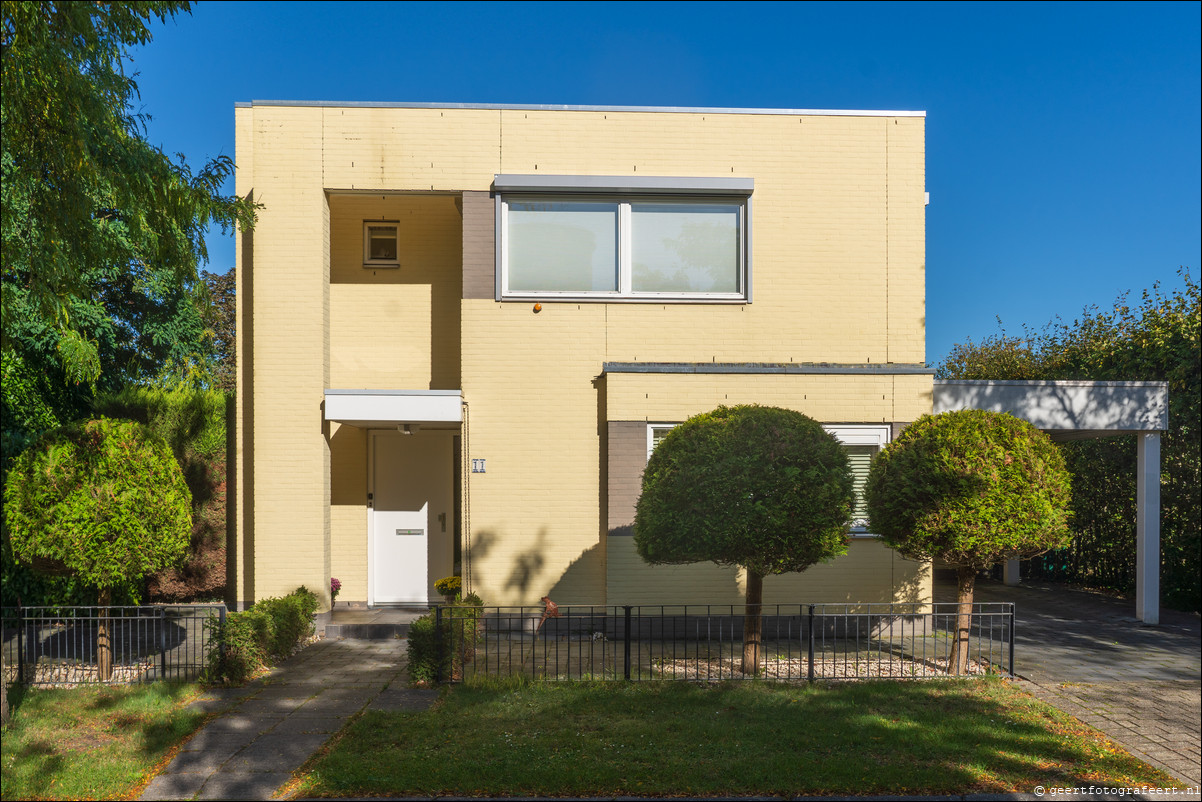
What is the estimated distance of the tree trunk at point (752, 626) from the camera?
784 centimetres

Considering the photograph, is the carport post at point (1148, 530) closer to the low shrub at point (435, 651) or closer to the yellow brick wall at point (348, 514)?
the low shrub at point (435, 651)

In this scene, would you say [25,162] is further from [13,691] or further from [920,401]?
[920,401]

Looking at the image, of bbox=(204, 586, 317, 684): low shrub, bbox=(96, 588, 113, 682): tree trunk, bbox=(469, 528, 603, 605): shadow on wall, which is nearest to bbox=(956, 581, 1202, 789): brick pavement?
bbox=(469, 528, 603, 605): shadow on wall

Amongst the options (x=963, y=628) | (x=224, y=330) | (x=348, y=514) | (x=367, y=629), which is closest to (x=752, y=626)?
(x=963, y=628)

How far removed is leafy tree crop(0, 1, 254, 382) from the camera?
6.16 m

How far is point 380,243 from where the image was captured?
37.9 ft

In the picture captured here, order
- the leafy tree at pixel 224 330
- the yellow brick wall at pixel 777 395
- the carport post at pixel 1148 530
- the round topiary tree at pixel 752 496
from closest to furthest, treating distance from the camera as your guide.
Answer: the round topiary tree at pixel 752 496, the yellow brick wall at pixel 777 395, the carport post at pixel 1148 530, the leafy tree at pixel 224 330

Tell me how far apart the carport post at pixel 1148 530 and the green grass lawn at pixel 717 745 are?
4.88 metres

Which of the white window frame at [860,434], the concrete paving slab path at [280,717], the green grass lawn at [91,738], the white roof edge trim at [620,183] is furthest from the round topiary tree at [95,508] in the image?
the white window frame at [860,434]

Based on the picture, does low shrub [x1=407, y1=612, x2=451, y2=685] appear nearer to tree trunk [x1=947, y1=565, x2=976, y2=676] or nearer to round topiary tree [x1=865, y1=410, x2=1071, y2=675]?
round topiary tree [x1=865, y1=410, x2=1071, y2=675]

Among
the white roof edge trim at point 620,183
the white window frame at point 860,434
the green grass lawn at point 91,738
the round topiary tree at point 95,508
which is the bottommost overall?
the green grass lawn at point 91,738

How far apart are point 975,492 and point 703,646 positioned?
368cm

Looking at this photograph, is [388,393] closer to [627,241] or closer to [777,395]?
[627,241]

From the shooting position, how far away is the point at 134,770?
5.47 m
